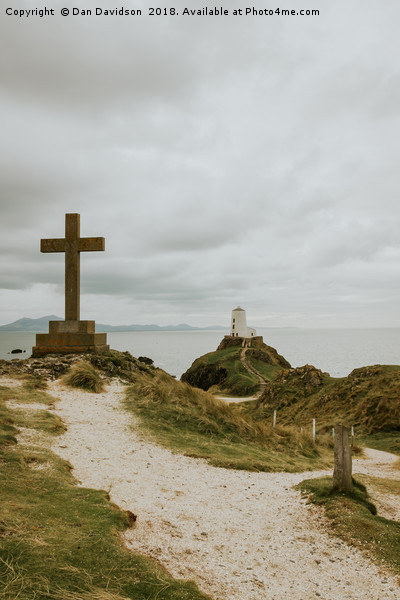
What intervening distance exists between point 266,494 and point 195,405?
621 centimetres

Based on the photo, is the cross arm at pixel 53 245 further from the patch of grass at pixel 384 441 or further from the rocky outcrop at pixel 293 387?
the rocky outcrop at pixel 293 387

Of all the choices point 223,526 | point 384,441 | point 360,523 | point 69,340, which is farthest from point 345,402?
point 223,526

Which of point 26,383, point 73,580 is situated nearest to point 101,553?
point 73,580

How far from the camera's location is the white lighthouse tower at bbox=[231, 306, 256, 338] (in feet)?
271

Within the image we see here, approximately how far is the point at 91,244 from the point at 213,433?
9.88m

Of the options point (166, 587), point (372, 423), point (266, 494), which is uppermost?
point (166, 587)

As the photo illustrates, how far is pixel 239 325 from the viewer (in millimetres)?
82562

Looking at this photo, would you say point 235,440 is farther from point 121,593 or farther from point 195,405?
point 121,593

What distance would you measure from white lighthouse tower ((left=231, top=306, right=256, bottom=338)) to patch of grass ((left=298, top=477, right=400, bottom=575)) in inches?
2953

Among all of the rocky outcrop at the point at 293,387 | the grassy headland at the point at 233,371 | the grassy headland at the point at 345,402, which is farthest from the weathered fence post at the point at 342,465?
the grassy headland at the point at 233,371

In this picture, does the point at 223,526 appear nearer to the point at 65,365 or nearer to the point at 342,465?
the point at 342,465

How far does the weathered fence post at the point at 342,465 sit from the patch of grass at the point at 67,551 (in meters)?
3.90

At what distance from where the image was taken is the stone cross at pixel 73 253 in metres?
17.5

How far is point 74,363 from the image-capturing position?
634 inches
